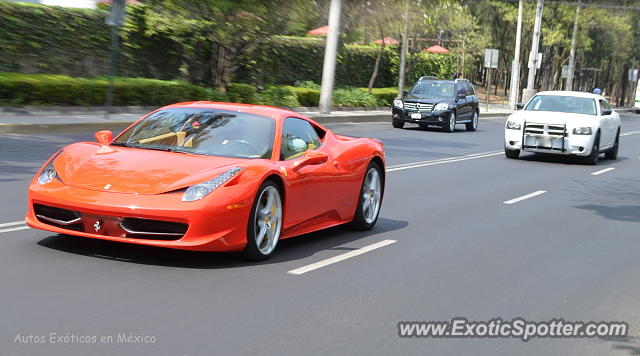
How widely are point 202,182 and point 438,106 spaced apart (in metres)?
25.4

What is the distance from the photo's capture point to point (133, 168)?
7.71m

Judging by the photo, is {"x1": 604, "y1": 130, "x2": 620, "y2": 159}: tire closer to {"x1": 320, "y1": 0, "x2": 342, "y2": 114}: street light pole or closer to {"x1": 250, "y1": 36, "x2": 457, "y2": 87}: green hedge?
{"x1": 320, "y1": 0, "x2": 342, "y2": 114}: street light pole

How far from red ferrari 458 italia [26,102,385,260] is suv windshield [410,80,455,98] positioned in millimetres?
23943

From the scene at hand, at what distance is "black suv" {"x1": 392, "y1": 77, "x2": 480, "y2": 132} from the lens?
32219 millimetres

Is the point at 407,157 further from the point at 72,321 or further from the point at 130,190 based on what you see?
the point at 72,321

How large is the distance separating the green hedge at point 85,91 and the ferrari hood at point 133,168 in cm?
1650

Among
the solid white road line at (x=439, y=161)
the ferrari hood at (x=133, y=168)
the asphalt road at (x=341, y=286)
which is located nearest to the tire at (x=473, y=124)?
the solid white road line at (x=439, y=161)

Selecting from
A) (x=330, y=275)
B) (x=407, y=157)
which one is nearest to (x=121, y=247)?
(x=330, y=275)

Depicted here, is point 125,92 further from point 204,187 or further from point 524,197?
point 204,187

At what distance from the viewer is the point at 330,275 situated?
7898 millimetres

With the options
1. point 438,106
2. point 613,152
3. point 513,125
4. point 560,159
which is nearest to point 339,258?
point 513,125

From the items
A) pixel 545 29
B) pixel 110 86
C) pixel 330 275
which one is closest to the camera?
pixel 330 275

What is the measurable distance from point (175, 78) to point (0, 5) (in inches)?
324
